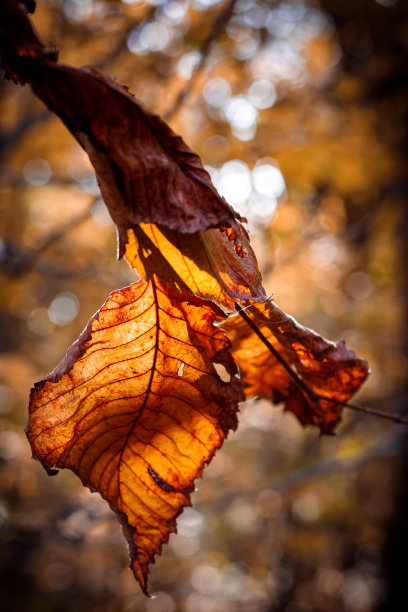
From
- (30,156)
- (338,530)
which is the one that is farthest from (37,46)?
(338,530)

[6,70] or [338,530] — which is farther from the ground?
[338,530]

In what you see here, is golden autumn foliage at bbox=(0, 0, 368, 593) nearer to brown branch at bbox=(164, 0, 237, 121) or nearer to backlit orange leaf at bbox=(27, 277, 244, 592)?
backlit orange leaf at bbox=(27, 277, 244, 592)

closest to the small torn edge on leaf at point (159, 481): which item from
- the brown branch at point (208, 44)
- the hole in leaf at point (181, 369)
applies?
the hole in leaf at point (181, 369)

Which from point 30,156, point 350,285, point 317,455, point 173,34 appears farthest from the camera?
point 350,285

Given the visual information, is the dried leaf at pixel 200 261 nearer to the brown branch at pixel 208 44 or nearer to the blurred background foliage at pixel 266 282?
the blurred background foliage at pixel 266 282

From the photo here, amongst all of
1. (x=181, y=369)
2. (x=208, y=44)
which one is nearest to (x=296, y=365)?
(x=181, y=369)

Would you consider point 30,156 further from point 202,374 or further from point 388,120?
point 388,120
